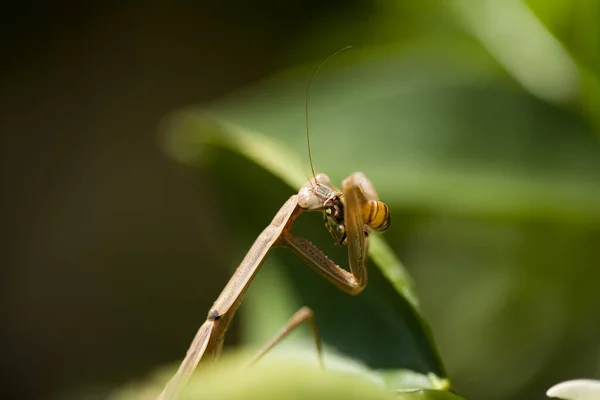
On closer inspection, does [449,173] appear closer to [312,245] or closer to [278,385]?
[312,245]

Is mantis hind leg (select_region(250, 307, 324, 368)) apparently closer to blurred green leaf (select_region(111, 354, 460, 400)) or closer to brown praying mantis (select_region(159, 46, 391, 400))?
brown praying mantis (select_region(159, 46, 391, 400))

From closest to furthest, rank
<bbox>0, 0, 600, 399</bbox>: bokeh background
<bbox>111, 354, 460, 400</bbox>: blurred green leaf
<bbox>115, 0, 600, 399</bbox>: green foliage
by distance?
1. <bbox>111, 354, 460, 400</bbox>: blurred green leaf
2. <bbox>115, 0, 600, 399</bbox>: green foliage
3. <bbox>0, 0, 600, 399</bbox>: bokeh background

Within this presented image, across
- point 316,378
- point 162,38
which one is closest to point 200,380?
point 316,378

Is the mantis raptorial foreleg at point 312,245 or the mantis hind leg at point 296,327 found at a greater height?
the mantis raptorial foreleg at point 312,245

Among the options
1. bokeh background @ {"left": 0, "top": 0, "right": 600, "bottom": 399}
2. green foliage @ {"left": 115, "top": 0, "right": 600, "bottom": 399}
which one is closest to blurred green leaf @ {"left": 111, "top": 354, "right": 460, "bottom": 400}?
green foliage @ {"left": 115, "top": 0, "right": 600, "bottom": 399}

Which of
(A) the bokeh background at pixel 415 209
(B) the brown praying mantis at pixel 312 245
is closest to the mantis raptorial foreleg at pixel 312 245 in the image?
(B) the brown praying mantis at pixel 312 245

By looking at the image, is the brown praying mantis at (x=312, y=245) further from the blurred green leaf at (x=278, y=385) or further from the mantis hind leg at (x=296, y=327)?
the blurred green leaf at (x=278, y=385)

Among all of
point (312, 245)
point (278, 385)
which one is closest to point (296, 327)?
point (312, 245)
